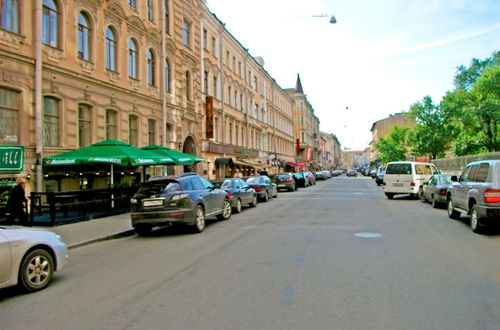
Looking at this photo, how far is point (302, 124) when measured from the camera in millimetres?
83375

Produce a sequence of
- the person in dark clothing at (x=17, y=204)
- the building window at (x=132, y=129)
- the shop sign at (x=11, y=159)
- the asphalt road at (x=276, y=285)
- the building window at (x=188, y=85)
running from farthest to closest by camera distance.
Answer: the building window at (x=188, y=85)
the building window at (x=132, y=129)
the shop sign at (x=11, y=159)
the person in dark clothing at (x=17, y=204)
the asphalt road at (x=276, y=285)

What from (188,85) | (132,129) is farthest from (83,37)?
(188,85)

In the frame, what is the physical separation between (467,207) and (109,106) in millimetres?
15539

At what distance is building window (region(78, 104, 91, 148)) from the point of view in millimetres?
17594

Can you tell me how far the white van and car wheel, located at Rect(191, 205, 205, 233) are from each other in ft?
42.7

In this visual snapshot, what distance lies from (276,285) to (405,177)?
17.0 m

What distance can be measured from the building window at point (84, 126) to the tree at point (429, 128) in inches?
1609

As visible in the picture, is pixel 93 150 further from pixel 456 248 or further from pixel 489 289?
pixel 489 289

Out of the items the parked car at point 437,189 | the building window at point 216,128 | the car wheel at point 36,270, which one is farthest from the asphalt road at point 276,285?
the building window at point 216,128

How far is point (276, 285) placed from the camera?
5.54 meters

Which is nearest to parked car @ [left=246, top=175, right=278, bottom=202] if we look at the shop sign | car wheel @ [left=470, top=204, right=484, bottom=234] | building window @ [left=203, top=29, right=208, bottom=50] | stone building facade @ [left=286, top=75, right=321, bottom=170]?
the shop sign

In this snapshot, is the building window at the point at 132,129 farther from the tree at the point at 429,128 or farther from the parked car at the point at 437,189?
the tree at the point at 429,128

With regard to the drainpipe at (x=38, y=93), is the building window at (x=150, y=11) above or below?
above

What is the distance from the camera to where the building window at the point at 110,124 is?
19.5 metres
